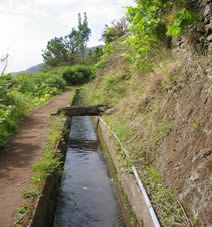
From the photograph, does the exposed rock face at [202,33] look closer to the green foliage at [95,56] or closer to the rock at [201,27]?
the rock at [201,27]

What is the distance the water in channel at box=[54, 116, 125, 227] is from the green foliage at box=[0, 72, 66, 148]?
176 cm

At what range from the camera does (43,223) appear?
9.32 feet

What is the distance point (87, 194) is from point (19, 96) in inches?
247

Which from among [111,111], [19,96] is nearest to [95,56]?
[19,96]

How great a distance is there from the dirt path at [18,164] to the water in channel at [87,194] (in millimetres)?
883

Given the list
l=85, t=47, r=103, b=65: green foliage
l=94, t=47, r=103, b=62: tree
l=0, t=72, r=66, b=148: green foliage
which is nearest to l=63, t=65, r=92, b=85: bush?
l=0, t=72, r=66, b=148: green foliage

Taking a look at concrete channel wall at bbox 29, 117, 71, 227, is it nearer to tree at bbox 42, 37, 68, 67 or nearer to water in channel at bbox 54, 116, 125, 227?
water in channel at bbox 54, 116, 125, 227

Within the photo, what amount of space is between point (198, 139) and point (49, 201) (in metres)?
2.45

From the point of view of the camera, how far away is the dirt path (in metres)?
2.78

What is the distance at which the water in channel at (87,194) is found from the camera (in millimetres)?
3580

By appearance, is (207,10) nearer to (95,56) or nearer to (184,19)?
(184,19)

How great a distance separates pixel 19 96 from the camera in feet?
29.7

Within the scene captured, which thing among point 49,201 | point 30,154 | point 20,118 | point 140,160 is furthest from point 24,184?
point 20,118

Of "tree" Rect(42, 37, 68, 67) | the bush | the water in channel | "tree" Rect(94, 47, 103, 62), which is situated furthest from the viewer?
"tree" Rect(42, 37, 68, 67)
